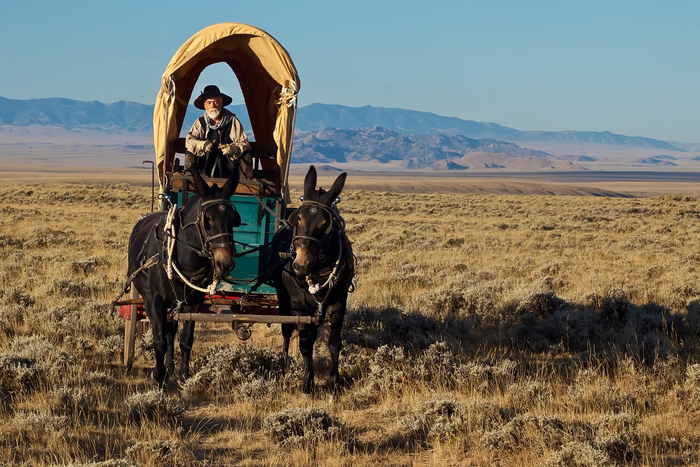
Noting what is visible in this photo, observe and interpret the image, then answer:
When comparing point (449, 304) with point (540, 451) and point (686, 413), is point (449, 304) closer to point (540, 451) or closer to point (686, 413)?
point (686, 413)

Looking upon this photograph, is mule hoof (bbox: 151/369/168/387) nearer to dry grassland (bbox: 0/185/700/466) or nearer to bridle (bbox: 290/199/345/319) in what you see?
dry grassland (bbox: 0/185/700/466)

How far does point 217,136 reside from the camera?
8.19 meters

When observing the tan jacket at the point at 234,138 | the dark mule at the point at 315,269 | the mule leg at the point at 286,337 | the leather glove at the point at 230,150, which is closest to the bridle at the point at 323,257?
the dark mule at the point at 315,269

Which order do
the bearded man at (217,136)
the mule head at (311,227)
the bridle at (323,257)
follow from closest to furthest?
the mule head at (311,227), the bridle at (323,257), the bearded man at (217,136)

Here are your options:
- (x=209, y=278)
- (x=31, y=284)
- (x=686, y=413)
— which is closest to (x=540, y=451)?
(x=686, y=413)

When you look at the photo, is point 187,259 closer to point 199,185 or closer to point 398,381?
point 199,185

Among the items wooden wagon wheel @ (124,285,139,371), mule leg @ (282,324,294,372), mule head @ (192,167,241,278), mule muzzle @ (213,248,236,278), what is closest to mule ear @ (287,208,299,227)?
mule head @ (192,167,241,278)

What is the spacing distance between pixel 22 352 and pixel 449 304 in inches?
225

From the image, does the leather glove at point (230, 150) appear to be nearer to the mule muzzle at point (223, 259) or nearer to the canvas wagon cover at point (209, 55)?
the canvas wagon cover at point (209, 55)

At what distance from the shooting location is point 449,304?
10.7m

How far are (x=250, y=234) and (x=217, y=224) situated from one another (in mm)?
1434

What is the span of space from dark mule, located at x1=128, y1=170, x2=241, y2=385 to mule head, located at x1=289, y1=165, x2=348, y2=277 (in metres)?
0.53

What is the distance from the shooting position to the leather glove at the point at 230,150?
7578 millimetres

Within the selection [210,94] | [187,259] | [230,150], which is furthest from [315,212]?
[210,94]
